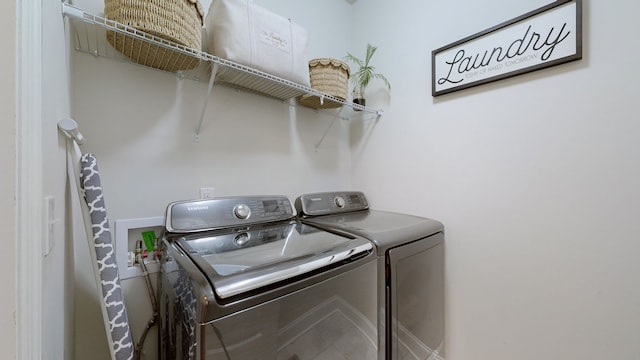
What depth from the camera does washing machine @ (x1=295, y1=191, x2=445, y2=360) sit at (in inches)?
39.8

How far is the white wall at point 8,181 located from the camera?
316mm

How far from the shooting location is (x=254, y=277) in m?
0.65

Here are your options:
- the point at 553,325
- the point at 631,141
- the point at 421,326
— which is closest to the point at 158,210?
the point at 421,326

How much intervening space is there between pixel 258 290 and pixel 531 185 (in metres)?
1.31

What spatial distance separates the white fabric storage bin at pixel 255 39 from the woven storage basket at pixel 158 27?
10cm

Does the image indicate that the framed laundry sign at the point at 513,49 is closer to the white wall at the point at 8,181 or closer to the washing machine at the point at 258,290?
the washing machine at the point at 258,290

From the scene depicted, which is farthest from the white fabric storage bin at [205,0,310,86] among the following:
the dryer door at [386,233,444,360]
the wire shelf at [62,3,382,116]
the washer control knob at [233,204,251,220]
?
the dryer door at [386,233,444,360]

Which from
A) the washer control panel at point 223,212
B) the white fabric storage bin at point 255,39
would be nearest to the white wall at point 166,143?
the washer control panel at point 223,212

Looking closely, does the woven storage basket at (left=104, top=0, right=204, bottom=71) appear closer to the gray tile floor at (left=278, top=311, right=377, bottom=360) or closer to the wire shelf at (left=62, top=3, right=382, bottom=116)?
the wire shelf at (left=62, top=3, right=382, bottom=116)

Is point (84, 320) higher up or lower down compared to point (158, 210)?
lower down

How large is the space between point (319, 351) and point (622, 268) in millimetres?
1215

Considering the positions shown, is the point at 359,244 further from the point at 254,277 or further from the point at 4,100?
the point at 4,100

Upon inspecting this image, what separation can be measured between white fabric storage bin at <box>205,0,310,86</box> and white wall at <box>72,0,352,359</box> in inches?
12.5

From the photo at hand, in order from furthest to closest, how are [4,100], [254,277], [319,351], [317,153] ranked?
[317,153] → [319,351] → [254,277] → [4,100]
